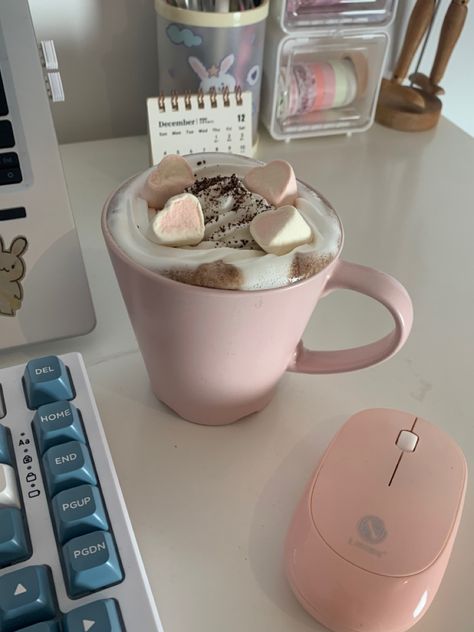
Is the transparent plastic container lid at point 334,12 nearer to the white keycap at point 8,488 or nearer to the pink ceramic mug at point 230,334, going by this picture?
the pink ceramic mug at point 230,334

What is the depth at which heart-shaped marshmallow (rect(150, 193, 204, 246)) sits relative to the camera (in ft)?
0.82

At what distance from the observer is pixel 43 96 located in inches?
11.0

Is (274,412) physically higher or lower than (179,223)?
lower

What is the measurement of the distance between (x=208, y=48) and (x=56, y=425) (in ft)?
1.10

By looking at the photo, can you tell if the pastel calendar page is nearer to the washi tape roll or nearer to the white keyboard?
the washi tape roll

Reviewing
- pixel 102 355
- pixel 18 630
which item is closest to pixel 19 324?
pixel 102 355

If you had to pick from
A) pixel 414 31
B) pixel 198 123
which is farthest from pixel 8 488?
pixel 414 31

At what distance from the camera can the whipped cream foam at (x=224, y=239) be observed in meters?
0.24

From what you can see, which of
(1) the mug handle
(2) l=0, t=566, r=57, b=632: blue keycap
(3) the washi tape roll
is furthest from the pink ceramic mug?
(3) the washi tape roll

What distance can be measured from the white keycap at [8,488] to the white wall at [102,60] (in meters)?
0.40

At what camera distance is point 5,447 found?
0.82ft

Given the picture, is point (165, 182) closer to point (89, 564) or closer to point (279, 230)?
point (279, 230)

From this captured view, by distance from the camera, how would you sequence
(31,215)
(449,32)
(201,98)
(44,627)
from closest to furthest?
(44,627) → (31,215) → (201,98) → (449,32)

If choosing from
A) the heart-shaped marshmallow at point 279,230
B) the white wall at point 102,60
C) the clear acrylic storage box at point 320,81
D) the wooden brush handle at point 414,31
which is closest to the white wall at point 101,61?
the white wall at point 102,60
